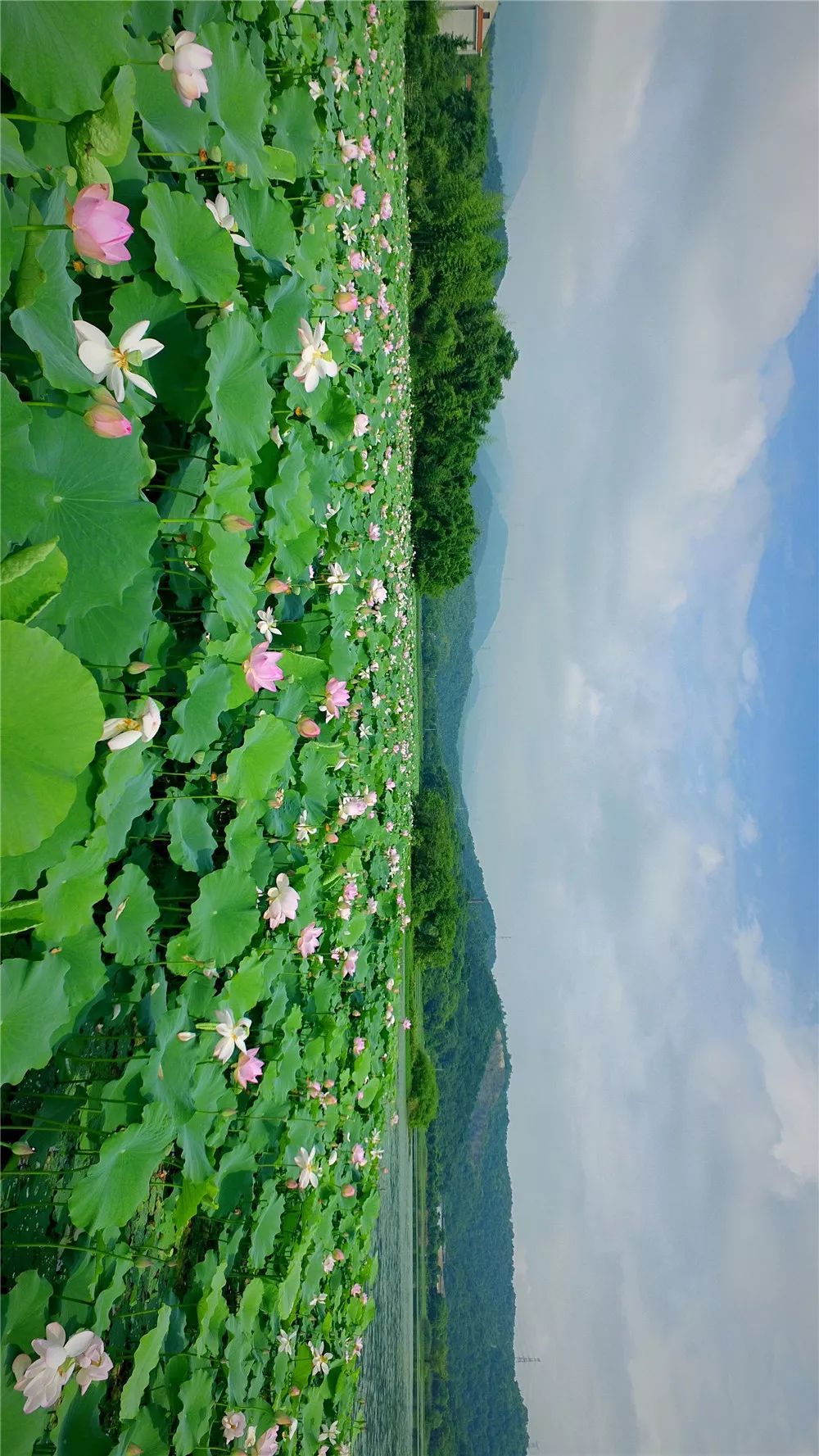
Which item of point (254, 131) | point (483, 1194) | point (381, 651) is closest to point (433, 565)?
point (381, 651)

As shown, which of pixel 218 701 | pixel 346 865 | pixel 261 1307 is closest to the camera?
pixel 218 701

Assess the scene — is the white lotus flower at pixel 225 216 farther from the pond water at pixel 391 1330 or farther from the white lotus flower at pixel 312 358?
the pond water at pixel 391 1330

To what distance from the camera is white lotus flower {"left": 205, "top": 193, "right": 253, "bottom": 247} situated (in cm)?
175

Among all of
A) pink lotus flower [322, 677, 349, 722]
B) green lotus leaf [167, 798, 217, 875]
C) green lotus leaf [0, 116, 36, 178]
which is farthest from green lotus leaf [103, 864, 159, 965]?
green lotus leaf [0, 116, 36, 178]

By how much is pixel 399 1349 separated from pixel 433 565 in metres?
15.7

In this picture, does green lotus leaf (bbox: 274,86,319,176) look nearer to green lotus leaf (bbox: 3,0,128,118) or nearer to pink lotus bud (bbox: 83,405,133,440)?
green lotus leaf (bbox: 3,0,128,118)

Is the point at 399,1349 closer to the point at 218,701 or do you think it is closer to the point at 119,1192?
the point at 119,1192

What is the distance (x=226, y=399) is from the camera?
1.76m

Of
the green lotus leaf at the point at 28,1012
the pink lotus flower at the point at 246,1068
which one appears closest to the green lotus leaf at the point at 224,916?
the pink lotus flower at the point at 246,1068

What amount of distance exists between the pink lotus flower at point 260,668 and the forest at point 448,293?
1428cm

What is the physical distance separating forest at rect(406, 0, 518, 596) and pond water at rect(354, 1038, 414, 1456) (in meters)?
12.8

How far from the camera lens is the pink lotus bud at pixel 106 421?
4.20ft

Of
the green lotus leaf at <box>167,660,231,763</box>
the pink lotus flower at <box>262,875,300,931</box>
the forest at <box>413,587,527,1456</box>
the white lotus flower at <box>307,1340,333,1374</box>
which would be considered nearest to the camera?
the green lotus leaf at <box>167,660,231,763</box>

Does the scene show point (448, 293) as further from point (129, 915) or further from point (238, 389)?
point (129, 915)
